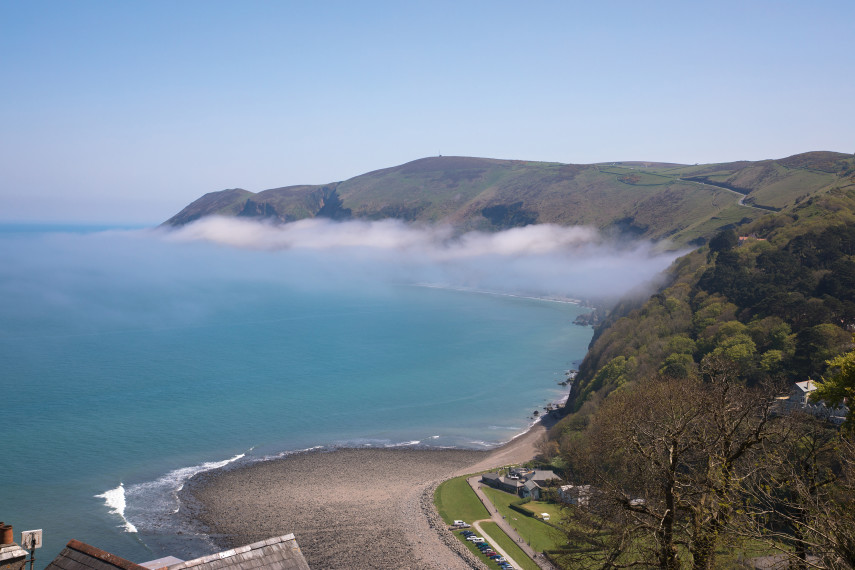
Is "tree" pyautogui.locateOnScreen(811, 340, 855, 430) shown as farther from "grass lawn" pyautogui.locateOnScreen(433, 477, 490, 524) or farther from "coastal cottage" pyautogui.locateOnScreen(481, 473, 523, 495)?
"coastal cottage" pyautogui.locateOnScreen(481, 473, 523, 495)

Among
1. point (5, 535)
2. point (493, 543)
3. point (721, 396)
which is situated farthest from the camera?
point (493, 543)

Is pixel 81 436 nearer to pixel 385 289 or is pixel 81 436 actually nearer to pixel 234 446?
pixel 234 446

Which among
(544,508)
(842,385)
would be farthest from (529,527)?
(842,385)

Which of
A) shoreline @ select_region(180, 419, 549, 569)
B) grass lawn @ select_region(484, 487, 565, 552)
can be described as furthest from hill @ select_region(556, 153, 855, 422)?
grass lawn @ select_region(484, 487, 565, 552)

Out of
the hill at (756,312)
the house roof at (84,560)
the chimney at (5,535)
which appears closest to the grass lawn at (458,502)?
the hill at (756,312)

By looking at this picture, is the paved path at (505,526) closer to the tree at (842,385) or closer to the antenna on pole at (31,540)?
the tree at (842,385)

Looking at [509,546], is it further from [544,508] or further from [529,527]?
[544,508]
